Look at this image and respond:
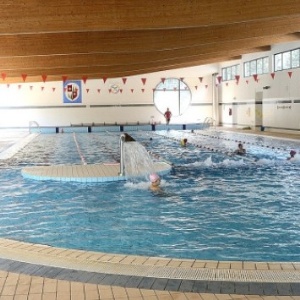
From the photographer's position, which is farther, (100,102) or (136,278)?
(100,102)

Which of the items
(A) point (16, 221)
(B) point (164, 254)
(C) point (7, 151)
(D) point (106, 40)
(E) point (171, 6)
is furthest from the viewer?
(C) point (7, 151)

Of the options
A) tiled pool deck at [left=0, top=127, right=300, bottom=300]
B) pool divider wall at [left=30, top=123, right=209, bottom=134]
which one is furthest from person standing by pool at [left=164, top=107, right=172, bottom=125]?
tiled pool deck at [left=0, top=127, right=300, bottom=300]

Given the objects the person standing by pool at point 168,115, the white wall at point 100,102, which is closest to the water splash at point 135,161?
the person standing by pool at point 168,115

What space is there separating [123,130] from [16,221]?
22319 mm

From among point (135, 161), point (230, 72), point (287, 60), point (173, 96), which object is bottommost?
point (135, 161)

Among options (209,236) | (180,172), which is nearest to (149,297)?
(209,236)

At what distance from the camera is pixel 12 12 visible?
7547 mm

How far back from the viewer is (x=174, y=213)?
6262 mm

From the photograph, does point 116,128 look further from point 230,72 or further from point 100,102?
point 230,72

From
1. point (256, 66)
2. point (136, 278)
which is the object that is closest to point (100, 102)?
point (256, 66)

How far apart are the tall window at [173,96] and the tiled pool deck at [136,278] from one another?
1063 inches

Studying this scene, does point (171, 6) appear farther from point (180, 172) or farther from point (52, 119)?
point (52, 119)

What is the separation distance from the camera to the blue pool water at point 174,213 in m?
4.81

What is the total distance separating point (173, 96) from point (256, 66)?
26.0 ft
